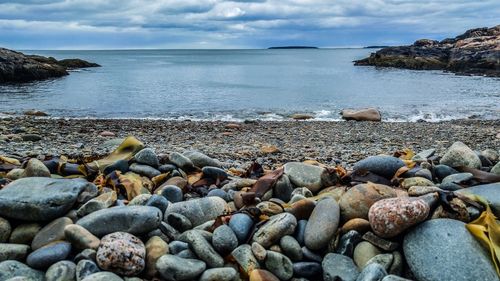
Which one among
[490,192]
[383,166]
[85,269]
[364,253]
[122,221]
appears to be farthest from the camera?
[383,166]

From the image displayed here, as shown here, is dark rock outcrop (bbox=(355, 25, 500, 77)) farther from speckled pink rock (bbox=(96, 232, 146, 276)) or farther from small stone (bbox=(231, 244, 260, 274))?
speckled pink rock (bbox=(96, 232, 146, 276))

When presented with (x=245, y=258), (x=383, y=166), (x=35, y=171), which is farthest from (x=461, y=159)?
(x=35, y=171)

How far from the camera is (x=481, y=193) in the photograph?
4.95 metres

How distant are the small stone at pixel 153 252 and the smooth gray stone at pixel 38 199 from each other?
105 cm

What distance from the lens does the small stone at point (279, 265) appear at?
4281mm

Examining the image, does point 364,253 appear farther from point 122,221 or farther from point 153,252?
point 122,221

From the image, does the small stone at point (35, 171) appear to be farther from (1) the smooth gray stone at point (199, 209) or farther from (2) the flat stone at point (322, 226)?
(2) the flat stone at point (322, 226)

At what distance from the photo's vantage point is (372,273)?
3926mm

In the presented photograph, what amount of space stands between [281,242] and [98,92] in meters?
35.7

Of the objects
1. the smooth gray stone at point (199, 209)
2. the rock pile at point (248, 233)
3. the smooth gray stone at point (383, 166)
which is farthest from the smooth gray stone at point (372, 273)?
the smooth gray stone at point (383, 166)

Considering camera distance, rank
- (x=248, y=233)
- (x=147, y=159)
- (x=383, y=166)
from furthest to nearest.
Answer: (x=147, y=159), (x=383, y=166), (x=248, y=233)

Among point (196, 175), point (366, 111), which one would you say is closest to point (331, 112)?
point (366, 111)

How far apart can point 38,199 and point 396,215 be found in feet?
11.4

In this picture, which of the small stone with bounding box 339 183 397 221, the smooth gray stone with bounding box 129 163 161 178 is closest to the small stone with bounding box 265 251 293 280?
the small stone with bounding box 339 183 397 221
